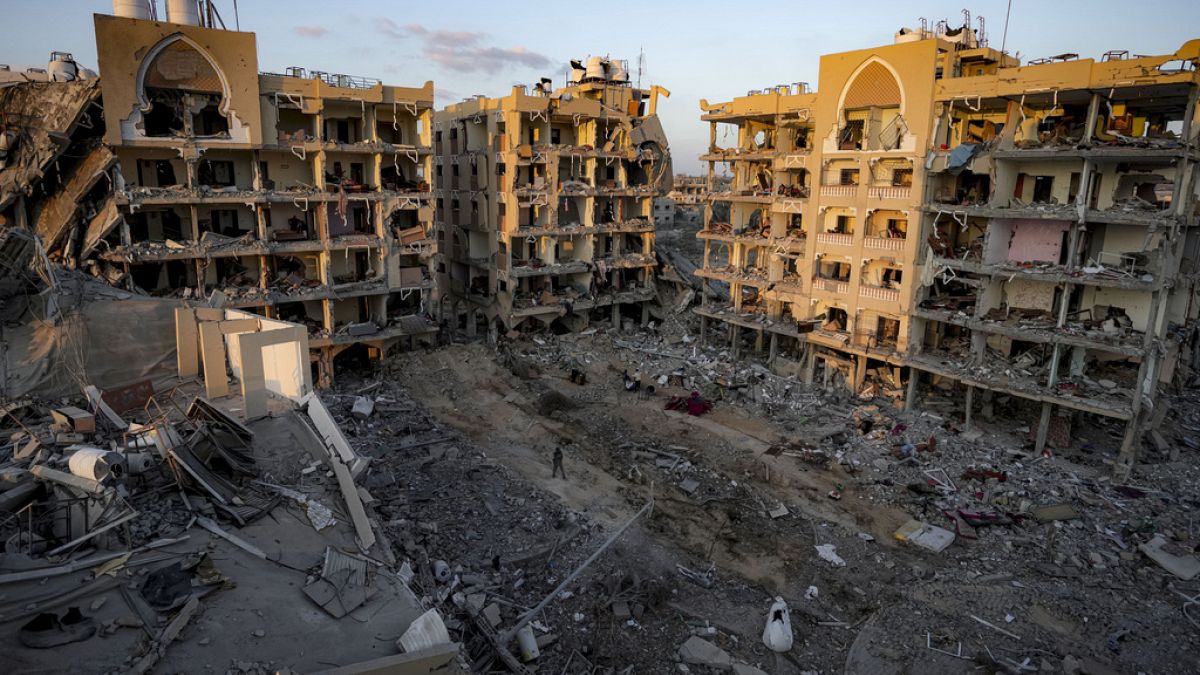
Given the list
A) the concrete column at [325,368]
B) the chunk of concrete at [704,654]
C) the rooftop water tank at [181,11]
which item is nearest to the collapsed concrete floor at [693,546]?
the chunk of concrete at [704,654]

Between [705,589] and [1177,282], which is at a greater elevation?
[1177,282]

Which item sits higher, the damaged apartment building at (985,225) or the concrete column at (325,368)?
the damaged apartment building at (985,225)

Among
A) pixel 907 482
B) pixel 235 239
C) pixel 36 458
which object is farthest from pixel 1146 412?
pixel 235 239

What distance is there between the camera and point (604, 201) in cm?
4681

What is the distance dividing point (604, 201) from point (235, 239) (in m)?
21.9

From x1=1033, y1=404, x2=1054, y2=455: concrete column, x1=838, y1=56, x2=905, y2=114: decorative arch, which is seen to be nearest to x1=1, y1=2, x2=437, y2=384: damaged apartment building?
x1=838, y1=56, x2=905, y2=114: decorative arch

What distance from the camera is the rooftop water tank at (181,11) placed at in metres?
32.1

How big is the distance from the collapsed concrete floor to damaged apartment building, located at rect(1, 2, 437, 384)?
608 cm

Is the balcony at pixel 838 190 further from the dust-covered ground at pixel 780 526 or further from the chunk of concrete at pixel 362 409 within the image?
the chunk of concrete at pixel 362 409

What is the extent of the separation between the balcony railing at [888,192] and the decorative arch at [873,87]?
3339 millimetres

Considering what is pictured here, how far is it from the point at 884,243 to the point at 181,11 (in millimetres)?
33361

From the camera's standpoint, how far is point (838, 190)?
3559cm

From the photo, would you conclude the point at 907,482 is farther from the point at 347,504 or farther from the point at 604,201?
the point at 604,201

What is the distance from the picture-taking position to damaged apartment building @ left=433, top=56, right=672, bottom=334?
1673 inches
